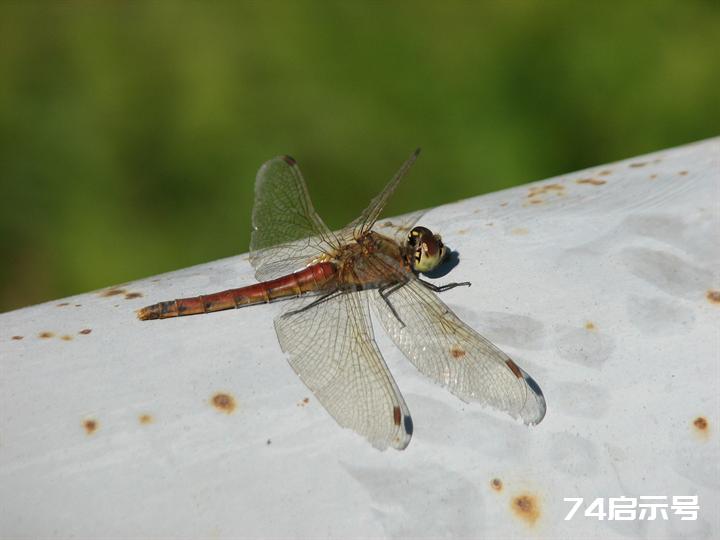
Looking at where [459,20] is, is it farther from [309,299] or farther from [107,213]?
[309,299]

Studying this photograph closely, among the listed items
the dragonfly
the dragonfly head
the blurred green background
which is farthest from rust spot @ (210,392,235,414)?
the blurred green background

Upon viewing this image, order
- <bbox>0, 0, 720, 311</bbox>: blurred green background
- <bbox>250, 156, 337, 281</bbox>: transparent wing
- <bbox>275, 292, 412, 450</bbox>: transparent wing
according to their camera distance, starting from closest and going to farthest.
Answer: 1. <bbox>275, 292, 412, 450</bbox>: transparent wing
2. <bbox>250, 156, 337, 281</bbox>: transparent wing
3. <bbox>0, 0, 720, 311</bbox>: blurred green background

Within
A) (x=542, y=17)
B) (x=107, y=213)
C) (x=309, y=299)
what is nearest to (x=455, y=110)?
(x=542, y=17)

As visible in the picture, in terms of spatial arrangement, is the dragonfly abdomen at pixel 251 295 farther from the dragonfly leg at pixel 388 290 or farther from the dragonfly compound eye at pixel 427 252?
the dragonfly compound eye at pixel 427 252

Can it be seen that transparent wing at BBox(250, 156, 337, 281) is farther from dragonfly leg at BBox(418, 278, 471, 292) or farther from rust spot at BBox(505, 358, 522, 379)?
rust spot at BBox(505, 358, 522, 379)

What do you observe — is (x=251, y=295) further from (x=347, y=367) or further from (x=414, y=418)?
(x=414, y=418)

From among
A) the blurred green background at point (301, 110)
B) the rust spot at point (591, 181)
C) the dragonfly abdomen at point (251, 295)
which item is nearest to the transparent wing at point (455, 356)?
the dragonfly abdomen at point (251, 295)

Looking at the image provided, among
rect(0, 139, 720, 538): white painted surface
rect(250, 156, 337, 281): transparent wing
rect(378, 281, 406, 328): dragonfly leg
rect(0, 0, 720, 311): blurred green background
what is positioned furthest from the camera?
rect(0, 0, 720, 311): blurred green background
